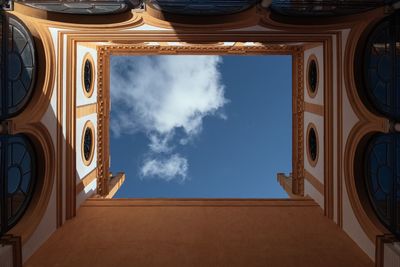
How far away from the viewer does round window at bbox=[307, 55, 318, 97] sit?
14.2 metres

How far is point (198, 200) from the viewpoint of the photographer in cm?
1305

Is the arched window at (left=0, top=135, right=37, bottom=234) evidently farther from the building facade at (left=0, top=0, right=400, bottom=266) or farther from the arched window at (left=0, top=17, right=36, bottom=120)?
the arched window at (left=0, top=17, right=36, bottom=120)

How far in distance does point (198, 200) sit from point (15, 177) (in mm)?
6322

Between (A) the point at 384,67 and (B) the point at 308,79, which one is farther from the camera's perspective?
(B) the point at 308,79

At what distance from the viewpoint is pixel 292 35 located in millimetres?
11844

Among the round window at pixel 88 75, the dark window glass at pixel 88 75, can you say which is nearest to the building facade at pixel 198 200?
the round window at pixel 88 75

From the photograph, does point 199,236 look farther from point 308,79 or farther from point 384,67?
point 308,79

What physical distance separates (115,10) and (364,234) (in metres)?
9.43

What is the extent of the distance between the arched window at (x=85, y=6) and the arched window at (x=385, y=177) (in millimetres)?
7597

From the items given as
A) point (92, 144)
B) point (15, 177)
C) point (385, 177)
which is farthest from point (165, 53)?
point (385, 177)

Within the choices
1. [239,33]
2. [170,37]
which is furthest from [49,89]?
[239,33]

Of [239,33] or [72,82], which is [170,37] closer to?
[239,33]

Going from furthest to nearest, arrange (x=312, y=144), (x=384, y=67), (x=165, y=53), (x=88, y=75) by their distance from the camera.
Answer: (x=165, y=53) < (x=312, y=144) < (x=88, y=75) < (x=384, y=67)

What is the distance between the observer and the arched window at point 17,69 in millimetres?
8570
